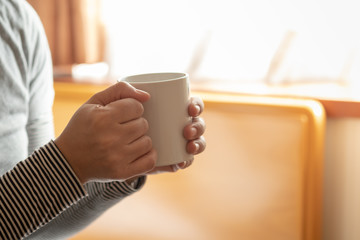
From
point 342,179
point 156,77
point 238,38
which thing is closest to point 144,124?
point 156,77

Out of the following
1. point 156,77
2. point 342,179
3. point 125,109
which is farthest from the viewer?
point 342,179

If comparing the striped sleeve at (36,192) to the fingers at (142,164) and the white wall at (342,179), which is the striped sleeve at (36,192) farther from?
the white wall at (342,179)

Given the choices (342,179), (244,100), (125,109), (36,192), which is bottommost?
(342,179)

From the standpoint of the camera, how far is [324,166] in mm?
1309

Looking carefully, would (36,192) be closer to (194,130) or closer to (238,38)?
(194,130)

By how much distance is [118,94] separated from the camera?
639mm

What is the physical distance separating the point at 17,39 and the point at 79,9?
2.81 feet

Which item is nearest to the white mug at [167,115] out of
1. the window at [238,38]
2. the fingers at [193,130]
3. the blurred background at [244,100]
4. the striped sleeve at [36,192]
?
the fingers at [193,130]

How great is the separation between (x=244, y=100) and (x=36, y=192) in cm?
76

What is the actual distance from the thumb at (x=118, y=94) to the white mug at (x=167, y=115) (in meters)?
0.02

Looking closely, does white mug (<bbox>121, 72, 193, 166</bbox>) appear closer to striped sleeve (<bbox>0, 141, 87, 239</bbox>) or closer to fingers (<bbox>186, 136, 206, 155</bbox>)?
fingers (<bbox>186, 136, 206, 155</bbox>)

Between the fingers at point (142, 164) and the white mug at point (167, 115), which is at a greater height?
the white mug at point (167, 115)

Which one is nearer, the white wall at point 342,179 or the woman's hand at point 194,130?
the woman's hand at point 194,130

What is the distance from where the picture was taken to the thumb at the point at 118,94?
64 cm
